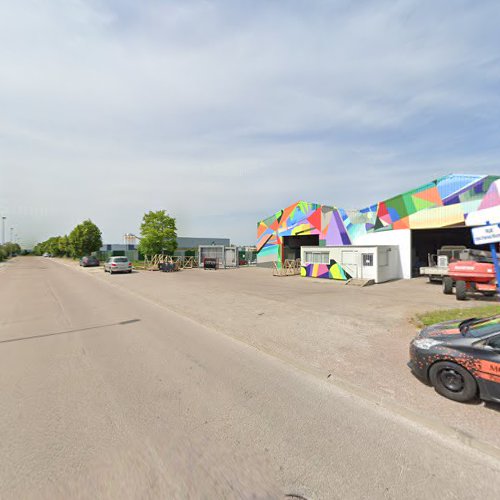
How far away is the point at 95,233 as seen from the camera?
164 feet

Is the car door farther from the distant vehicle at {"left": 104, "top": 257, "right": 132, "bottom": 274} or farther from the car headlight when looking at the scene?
the distant vehicle at {"left": 104, "top": 257, "right": 132, "bottom": 274}

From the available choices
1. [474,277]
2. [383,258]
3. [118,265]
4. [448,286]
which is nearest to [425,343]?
[474,277]

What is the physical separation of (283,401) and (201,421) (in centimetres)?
117

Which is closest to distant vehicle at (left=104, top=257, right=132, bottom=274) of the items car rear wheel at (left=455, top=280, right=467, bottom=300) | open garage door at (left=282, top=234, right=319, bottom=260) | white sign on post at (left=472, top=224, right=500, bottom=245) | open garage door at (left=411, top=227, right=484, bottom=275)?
open garage door at (left=282, top=234, right=319, bottom=260)

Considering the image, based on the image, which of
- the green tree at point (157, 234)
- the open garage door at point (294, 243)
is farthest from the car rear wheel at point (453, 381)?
the green tree at point (157, 234)

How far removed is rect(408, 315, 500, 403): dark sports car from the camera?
383 centimetres

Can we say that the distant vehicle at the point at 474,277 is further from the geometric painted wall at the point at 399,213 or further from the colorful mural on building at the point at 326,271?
the colorful mural on building at the point at 326,271

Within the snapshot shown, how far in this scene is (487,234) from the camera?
5137 mm

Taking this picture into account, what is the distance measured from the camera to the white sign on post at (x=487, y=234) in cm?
502

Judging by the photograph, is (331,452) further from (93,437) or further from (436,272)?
(436,272)

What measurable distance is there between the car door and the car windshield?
0.97ft

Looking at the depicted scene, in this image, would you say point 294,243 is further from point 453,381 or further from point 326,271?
point 453,381

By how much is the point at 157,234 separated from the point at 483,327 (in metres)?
32.4

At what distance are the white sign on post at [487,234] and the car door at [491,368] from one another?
196 cm
